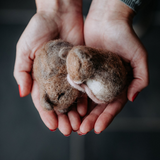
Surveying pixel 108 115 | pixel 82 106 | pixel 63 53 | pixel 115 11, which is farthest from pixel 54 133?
pixel 115 11

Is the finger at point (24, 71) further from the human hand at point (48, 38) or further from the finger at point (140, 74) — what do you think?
the finger at point (140, 74)

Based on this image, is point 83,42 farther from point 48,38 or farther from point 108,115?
point 108,115

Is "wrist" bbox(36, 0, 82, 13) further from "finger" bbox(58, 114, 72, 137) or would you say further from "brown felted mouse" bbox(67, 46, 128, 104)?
"finger" bbox(58, 114, 72, 137)

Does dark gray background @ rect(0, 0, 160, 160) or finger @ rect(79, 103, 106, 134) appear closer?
finger @ rect(79, 103, 106, 134)

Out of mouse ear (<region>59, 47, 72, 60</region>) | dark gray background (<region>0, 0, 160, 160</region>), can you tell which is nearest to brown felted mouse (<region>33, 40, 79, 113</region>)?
mouse ear (<region>59, 47, 72, 60</region>)

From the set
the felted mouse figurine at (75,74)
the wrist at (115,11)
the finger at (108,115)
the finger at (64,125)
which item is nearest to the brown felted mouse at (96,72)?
the felted mouse figurine at (75,74)

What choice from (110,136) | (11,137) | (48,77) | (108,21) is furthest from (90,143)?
(108,21)
